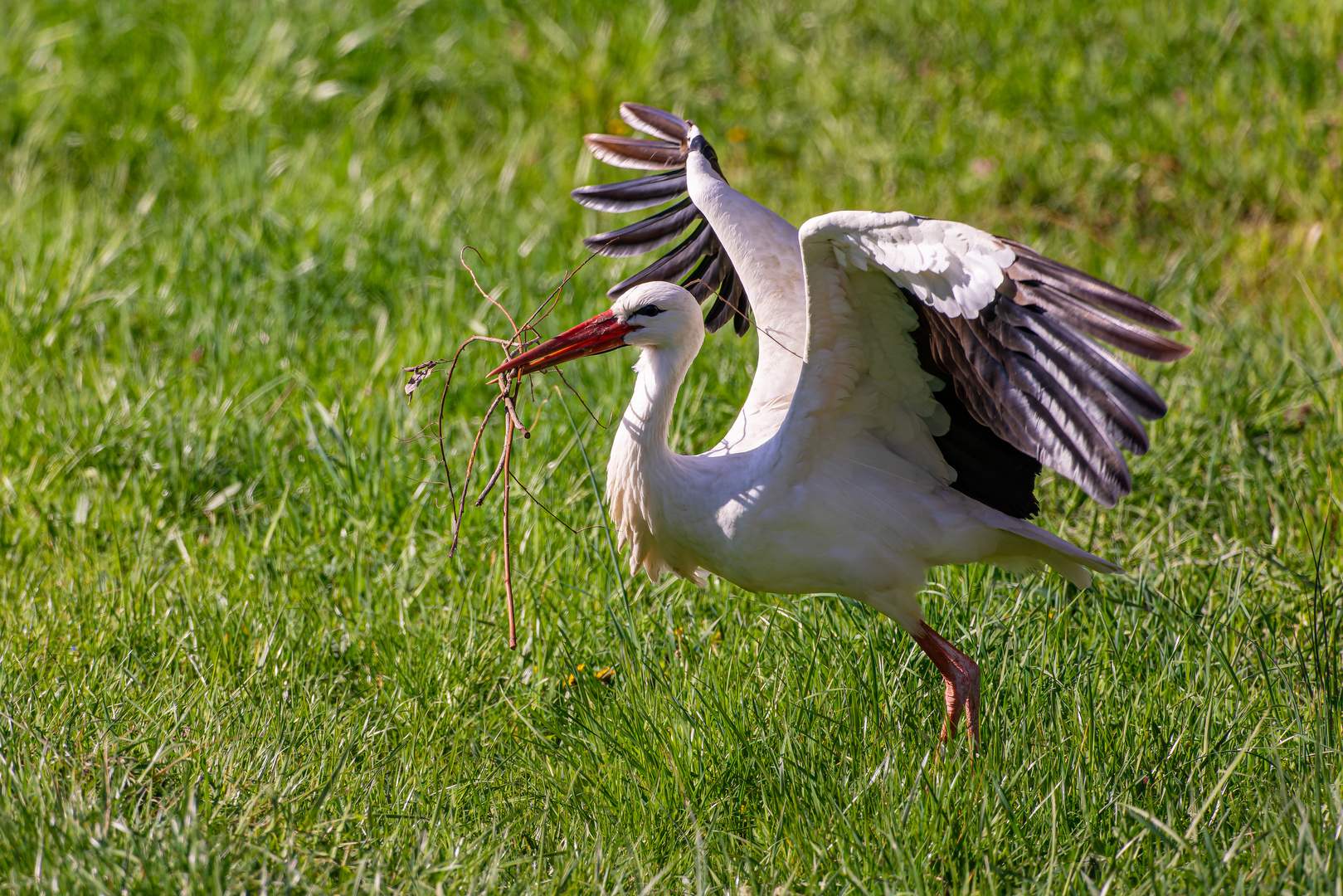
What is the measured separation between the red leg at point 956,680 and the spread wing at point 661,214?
1208mm

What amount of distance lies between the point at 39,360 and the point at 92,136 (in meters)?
2.40

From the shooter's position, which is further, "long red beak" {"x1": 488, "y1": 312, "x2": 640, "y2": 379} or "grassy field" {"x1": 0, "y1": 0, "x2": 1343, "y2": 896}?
"long red beak" {"x1": 488, "y1": 312, "x2": 640, "y2": 379}

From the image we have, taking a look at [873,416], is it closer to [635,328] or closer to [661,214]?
[635,328]

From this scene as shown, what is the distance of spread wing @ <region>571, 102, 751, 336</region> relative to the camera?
3.77 meters

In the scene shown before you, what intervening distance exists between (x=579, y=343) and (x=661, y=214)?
3.56 feet

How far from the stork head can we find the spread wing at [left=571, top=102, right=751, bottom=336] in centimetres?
67

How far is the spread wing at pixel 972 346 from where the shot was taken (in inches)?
90.5

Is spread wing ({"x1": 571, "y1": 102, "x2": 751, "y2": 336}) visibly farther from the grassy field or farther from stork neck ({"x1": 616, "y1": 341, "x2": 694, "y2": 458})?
stork neck ({"x1": 616, "y1": 341, "x2": 694, "y2": 458})

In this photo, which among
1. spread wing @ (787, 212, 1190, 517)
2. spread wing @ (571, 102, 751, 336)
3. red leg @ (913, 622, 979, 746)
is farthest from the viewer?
spread wing @ (571, 102, 751, 336)

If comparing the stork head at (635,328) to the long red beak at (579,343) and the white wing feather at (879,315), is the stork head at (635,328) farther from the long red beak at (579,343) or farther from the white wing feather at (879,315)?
the white wing feather at (879,315)

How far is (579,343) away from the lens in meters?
2.95

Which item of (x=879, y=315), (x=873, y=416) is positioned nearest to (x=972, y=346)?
(x=879, y=315)

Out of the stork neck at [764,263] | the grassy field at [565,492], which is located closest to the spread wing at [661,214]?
the stork neck at [764,263]

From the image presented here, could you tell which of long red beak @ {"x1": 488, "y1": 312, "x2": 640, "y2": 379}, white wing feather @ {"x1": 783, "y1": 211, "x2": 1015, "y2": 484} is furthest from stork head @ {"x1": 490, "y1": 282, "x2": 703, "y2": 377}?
white wing feather @ {"x1": 783, "y1": 211, "x2": 1015, "y2": 484}
